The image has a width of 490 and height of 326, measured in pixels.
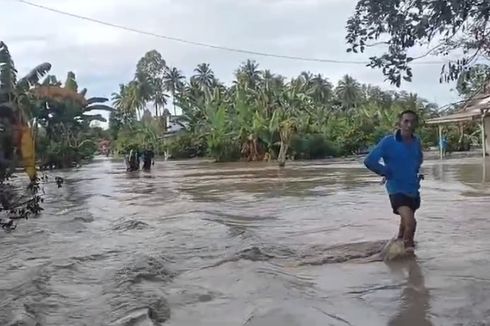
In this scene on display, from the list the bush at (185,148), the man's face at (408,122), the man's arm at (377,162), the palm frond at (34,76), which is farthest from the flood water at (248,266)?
the bush at (185,148)

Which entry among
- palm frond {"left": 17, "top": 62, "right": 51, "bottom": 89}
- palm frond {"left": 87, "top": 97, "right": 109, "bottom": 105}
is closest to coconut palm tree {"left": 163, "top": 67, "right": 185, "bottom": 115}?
palm frond {"left": 87, "top": 97, "right": 109, "bottom": 105}

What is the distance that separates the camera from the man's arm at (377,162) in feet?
23.7

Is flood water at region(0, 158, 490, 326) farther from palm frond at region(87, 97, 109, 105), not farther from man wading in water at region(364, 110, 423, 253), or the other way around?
palm frond at region(87, 97, 109, 105)

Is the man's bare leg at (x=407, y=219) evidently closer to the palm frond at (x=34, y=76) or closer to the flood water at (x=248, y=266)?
the flood water at (x=248, y=266)

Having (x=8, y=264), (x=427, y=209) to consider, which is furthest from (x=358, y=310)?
(x=427, y=209)

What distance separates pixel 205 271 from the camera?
765cm

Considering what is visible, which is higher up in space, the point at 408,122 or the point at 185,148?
the point at 408,122

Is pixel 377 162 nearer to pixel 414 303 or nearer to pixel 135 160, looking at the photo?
pixel 414 303

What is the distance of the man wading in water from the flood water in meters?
0.68

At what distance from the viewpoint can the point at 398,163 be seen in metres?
7.25

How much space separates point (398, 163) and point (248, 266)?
213 centimetres

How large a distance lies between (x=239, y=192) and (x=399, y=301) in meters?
12.7

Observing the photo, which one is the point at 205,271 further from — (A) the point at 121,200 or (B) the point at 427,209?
(A) the point at 121,200

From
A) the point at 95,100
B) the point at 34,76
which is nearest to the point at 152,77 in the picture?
the point at 95,100
